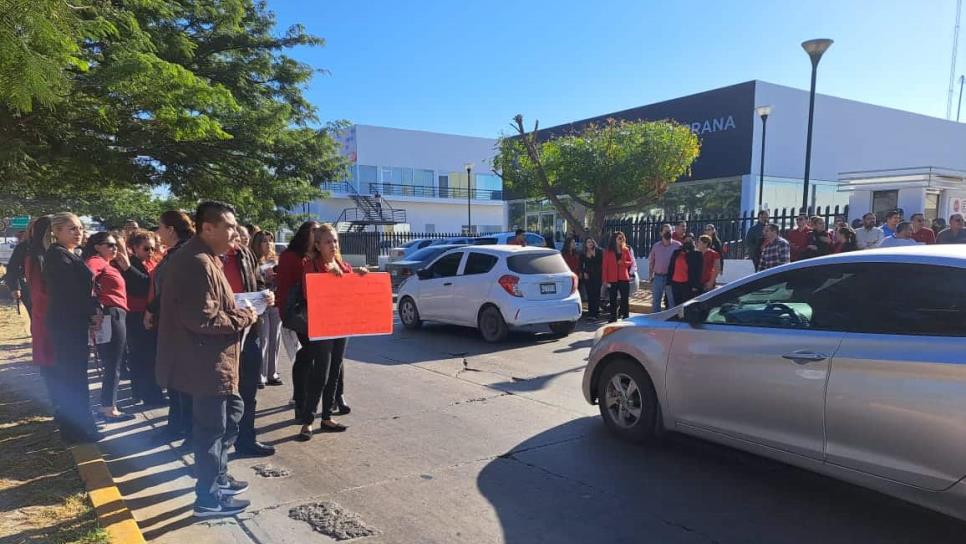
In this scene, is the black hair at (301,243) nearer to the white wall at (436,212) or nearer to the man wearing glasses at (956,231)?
the man wearing glasses at (956,231)

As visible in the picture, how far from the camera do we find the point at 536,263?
9.80 m

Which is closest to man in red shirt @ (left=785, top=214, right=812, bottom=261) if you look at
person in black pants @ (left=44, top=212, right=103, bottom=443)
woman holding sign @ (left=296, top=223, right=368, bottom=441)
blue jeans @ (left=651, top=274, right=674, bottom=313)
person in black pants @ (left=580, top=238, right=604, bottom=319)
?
blue jeans @ (left=651, top=274, right=674, bottom=313)

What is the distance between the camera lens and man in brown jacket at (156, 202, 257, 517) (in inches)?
132

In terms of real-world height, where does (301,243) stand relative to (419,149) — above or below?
below

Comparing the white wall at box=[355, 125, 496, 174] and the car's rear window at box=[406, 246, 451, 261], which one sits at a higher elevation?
the white wall at box=[355, 125, 496, 174]

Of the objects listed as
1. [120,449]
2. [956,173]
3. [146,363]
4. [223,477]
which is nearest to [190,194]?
[146,363]

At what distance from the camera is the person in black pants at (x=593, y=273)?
12.3 meters

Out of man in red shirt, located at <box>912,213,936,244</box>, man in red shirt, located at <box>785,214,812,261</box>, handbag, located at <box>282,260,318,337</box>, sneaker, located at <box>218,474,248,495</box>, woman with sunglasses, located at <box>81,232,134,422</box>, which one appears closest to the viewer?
sneaker, located at <box>218,474,248,495</box>

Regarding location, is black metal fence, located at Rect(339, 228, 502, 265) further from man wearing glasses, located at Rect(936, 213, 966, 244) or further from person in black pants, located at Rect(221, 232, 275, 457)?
person in black pants, located at Rect(221, 232, 275, 457)

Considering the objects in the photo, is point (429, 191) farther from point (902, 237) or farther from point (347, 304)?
point (347, 304)

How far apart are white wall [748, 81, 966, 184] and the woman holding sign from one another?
77.1 ft

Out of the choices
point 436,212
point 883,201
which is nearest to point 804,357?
point 883,201

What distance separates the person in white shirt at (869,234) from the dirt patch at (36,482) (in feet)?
37.2

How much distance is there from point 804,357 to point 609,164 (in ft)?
49.7
